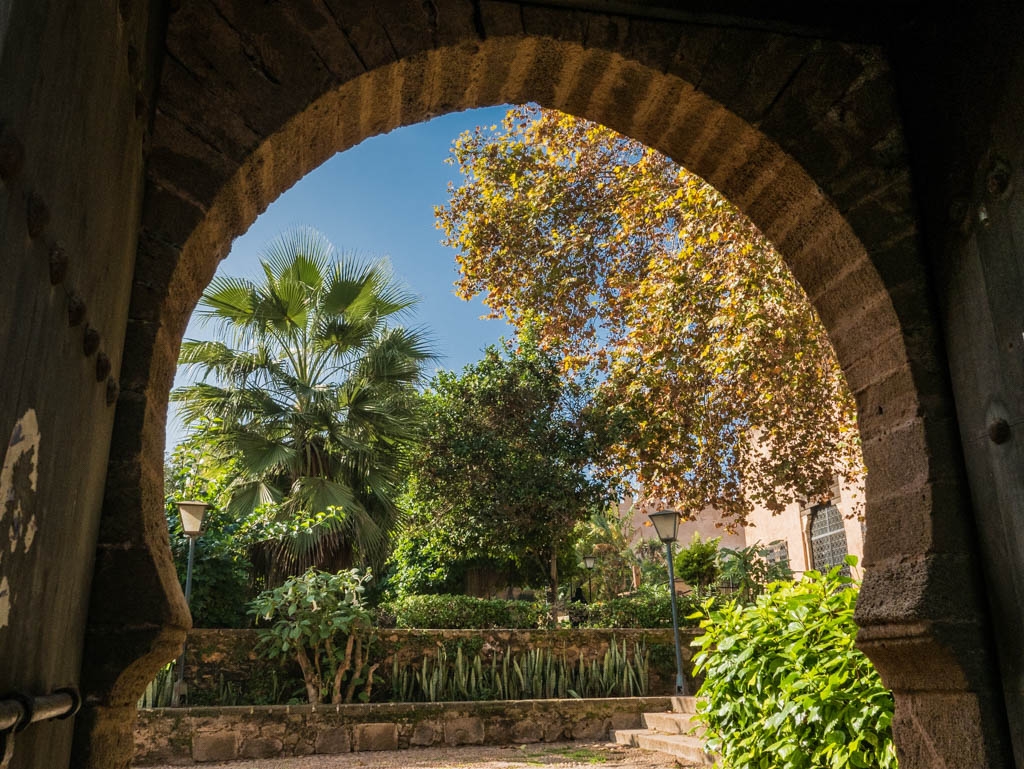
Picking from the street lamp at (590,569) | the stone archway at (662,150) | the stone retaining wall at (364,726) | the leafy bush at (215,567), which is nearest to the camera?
the stone archway at (662,150)

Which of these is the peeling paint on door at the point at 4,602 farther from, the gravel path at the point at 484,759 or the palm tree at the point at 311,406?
the palm tree at the point at 311,406

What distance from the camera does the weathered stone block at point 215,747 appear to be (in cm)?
759

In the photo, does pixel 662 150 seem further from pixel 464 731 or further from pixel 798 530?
pixel 798 530

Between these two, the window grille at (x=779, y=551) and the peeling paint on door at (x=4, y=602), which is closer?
the peeling paint on door at (x=4, y=602)

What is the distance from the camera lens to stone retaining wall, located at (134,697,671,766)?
757 centimetres

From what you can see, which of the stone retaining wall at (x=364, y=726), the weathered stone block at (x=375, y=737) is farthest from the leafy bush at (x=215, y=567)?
the weathered stone block at (x=375, y=737)

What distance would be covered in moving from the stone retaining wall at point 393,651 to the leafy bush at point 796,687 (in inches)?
233

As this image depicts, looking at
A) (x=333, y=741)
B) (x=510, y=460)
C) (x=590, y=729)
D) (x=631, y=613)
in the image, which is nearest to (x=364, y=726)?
(x=333, y=741)

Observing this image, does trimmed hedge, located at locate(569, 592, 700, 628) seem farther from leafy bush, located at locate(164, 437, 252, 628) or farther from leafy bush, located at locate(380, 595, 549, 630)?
leafy bush, located at locate(164, 437, 252, 628)

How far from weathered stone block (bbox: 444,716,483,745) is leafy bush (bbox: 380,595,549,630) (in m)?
1.94

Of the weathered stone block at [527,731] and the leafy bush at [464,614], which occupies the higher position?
the leafy bush at [464,614]

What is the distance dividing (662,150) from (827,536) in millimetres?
17959

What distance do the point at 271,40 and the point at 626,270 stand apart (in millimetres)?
5903

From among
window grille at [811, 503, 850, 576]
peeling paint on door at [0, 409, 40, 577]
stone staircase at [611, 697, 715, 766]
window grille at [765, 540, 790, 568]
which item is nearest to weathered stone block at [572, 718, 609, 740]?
stone staircase at [611, 697, 715, 766]
